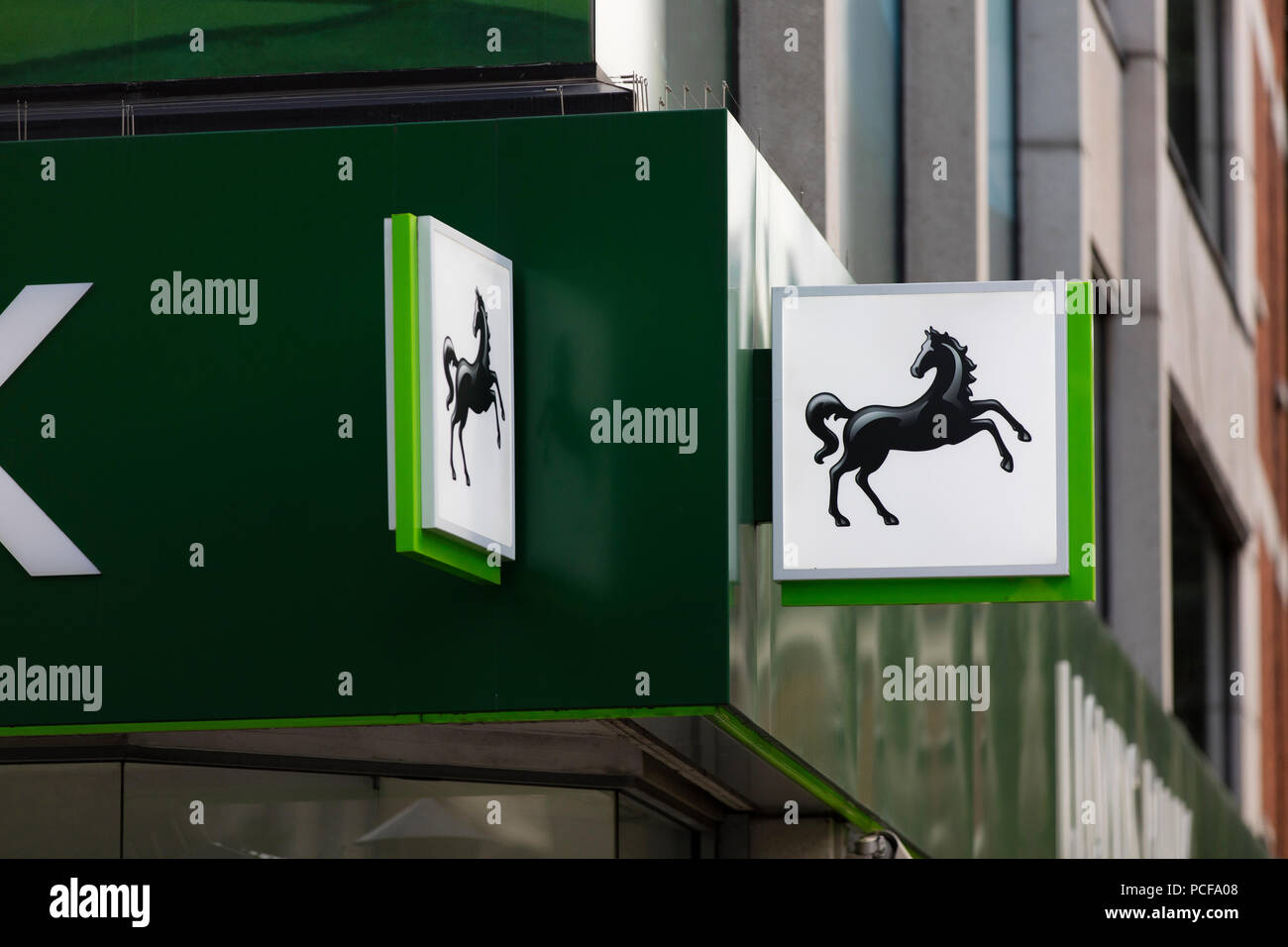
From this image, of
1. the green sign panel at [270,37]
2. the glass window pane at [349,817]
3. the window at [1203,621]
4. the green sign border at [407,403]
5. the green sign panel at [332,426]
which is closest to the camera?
the green sign border at [407,403]

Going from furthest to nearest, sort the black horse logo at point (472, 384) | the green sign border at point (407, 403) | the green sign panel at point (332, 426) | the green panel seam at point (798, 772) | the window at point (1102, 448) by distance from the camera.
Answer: the window at point (1102, 448) < the green panel seam at point (798, 772) < the green sign panel at point (332, 426) < the black horse logo at point (472, 384) < the green sign border at point (407, 403)

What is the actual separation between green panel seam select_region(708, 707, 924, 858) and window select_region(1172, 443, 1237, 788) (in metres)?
15.4

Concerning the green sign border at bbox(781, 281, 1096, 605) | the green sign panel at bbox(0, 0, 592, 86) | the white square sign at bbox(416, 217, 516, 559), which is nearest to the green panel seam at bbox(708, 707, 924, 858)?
the green sign border at bbox(781, 281, 1096, 605)

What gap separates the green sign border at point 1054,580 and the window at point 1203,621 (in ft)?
60.2

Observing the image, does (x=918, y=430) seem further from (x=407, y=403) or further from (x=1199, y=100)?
(x=1199, y=100)

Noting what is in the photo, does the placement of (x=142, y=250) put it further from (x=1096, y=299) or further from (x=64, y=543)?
(x=1096, y=299)

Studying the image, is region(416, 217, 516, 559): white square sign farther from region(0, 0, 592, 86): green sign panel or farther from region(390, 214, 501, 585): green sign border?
region(0, 0, 592, 86): green sign panel

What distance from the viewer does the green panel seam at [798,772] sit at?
12109mm

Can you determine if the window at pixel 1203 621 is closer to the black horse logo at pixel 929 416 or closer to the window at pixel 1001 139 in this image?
the window at pixel 1001 139

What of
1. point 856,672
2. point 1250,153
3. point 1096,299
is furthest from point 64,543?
point 1250,153

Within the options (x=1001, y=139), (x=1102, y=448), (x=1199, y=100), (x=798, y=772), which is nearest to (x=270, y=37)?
(x=798, y=772)

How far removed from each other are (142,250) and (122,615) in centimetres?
164

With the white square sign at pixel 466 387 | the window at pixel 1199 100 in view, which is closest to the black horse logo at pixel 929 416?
the white square sign at pixel 466 387
